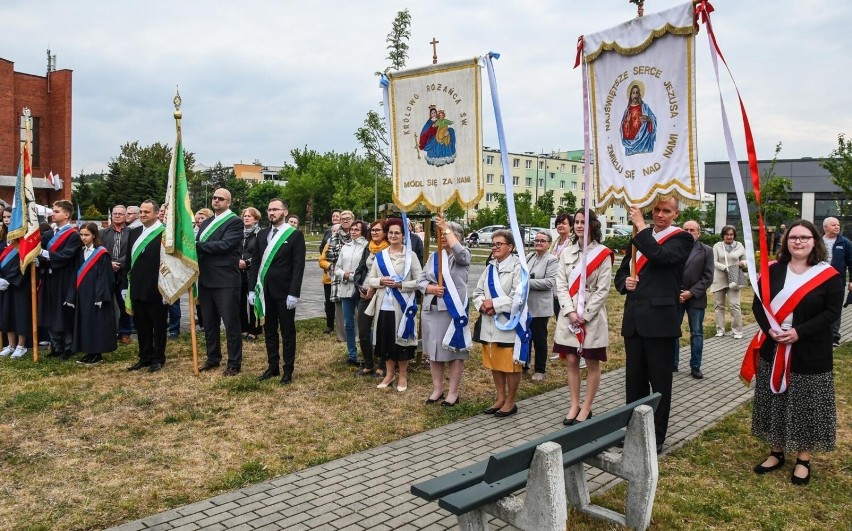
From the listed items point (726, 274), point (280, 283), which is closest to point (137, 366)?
point (280, 283)

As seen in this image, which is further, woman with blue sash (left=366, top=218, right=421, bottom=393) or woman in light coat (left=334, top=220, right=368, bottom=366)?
woman in light coat (left=334, top=220, right=368, bottom=366)

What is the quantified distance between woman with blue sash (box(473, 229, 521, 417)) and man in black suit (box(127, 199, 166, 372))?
4271 millimetres

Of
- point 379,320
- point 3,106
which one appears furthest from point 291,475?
point 3,106

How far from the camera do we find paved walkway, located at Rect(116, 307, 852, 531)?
4.23 metres

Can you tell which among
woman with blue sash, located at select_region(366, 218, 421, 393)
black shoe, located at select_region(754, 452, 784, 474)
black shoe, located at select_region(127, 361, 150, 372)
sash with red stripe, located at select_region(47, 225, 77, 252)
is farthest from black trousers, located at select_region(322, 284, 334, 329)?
black shoe, located at select_region(754, 452, 784, 474)

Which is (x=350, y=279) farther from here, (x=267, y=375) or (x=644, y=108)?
(x=644, y=108)

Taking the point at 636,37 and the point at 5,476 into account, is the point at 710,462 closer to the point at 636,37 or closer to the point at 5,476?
the point at 636,37

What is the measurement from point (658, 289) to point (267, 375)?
4648mm

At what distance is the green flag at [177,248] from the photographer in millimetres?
7996

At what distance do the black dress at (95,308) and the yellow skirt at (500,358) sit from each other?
5.27 meters

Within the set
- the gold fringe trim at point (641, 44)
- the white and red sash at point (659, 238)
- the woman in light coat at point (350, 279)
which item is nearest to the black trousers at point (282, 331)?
the woman in light coat at point (350, 279)

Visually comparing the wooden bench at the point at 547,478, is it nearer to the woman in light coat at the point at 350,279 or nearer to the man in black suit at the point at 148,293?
the woman in light coat at the point at 350,279

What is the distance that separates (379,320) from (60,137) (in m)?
35.2

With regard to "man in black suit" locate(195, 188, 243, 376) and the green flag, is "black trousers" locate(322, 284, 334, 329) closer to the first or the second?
"man in black suit" locate(195, 188, 243, 376)
